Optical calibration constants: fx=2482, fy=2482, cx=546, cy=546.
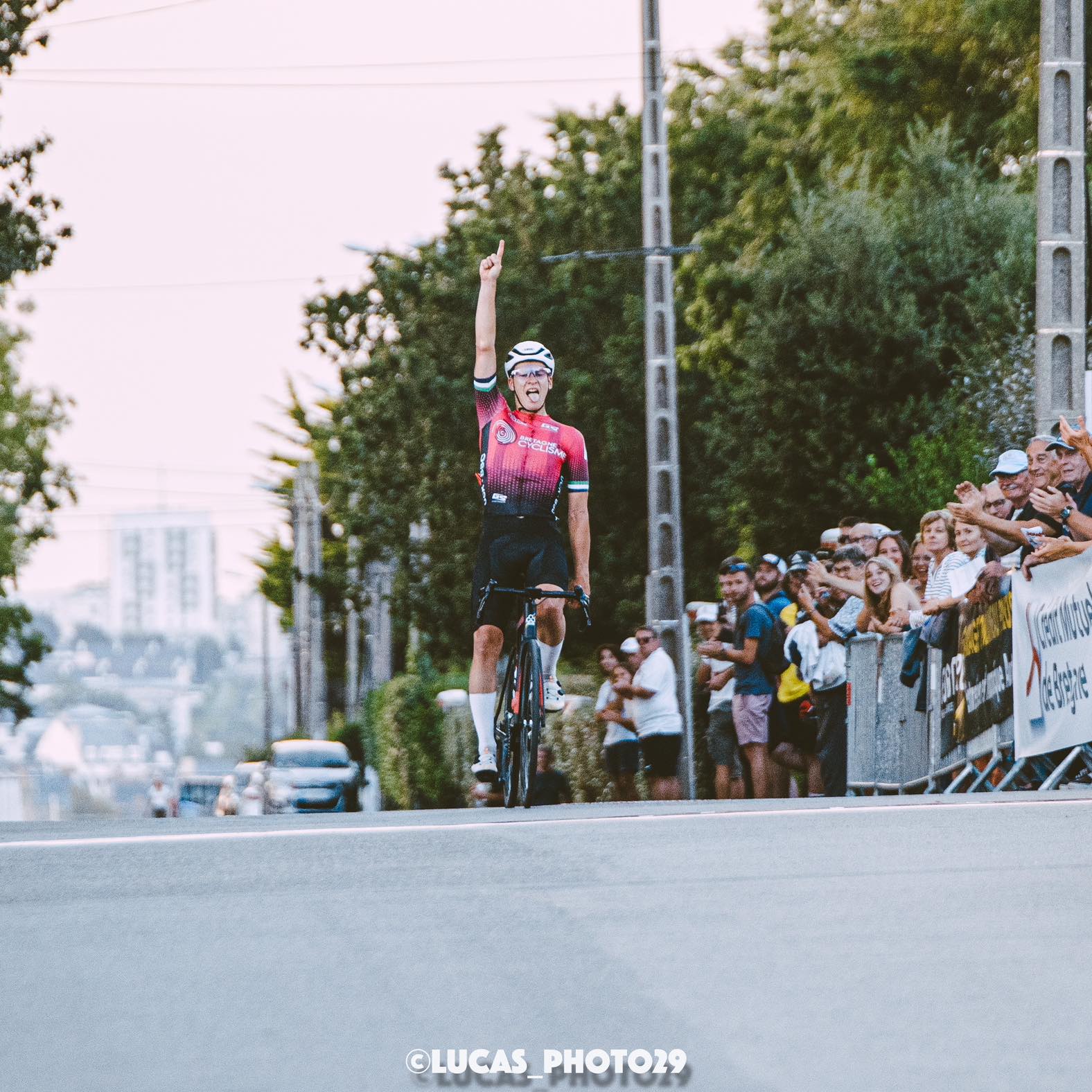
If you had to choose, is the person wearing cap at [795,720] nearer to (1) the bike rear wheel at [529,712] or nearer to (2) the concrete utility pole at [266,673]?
(1) the bike rear wheel at [529,712]

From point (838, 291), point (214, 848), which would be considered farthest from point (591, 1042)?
point (838, 291)

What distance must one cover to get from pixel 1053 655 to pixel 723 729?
15.7 ft

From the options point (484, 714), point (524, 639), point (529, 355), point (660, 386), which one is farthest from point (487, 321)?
point (660, 386)

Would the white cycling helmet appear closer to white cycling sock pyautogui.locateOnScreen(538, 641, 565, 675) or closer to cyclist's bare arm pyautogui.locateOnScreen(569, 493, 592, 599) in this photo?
cyclist's bare arm pyautogui.locateOnScreen(569, 493, 592, 599)

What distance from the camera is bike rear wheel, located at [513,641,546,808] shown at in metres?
11.4

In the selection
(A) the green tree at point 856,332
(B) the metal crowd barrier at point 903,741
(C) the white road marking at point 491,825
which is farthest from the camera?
(A) the green tree at point 856,332

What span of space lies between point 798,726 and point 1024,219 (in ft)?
64.5

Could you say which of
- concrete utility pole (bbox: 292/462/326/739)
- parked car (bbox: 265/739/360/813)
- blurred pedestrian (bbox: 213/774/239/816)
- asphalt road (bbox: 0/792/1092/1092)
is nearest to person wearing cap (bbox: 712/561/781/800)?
asphalt road (bbox: 0/792/1092/1092)

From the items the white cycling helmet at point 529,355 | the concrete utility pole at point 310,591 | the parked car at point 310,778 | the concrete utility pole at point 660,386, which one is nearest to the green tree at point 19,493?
the concrete utility pole at point 310,591

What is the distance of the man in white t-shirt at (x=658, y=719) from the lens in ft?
58.6

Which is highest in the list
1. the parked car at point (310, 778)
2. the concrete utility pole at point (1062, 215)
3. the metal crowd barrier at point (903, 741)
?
the concrete utility pole at point (1062, 215)

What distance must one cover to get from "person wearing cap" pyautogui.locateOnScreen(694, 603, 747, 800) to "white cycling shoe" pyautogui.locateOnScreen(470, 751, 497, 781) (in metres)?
5.54

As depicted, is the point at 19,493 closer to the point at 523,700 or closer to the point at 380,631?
the point at 380,631

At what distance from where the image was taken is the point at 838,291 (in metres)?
34.8
